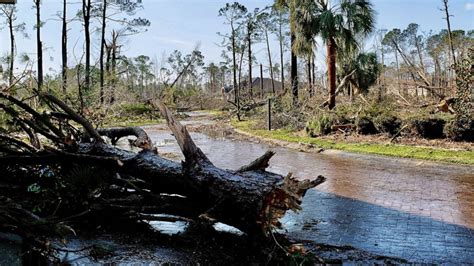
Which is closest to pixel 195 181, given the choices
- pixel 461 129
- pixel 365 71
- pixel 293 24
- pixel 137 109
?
pixel 461 129

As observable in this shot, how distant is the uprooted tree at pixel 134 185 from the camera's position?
4.44 metres

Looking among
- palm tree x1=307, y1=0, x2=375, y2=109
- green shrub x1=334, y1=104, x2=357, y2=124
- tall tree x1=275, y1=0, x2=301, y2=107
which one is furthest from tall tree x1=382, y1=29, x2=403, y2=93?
A: green shrub x1=334, y1=104, x2=357, y2=124

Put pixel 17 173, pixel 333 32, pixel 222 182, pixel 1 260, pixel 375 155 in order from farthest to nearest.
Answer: pixel 333 32 < pixel 375 155 < pixel 17 173 < pixel 222 182 < pixel 1 260

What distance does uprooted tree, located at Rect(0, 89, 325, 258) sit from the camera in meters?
4.44

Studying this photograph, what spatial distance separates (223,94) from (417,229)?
34.5 metres

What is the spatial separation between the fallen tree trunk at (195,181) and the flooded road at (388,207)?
95 cm

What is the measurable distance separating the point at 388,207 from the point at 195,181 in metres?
3.11

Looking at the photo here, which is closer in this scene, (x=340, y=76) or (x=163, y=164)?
(x=163, y=164)

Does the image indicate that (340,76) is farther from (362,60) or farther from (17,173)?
(17,173)

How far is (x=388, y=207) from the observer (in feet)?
21.5

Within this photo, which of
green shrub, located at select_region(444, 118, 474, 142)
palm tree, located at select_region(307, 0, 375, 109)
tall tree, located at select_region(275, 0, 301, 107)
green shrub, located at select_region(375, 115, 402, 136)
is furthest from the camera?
tall tree, located at select_region(275, 0, 301, 107)

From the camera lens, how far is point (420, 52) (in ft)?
103

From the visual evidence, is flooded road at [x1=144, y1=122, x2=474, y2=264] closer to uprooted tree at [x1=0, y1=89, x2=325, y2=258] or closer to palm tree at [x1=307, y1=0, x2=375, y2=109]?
uprooted tree at [x1=0, y1=89, x2=325, y2=258]

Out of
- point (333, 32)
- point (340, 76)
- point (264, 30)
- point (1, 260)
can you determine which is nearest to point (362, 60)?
point (340, 76)
